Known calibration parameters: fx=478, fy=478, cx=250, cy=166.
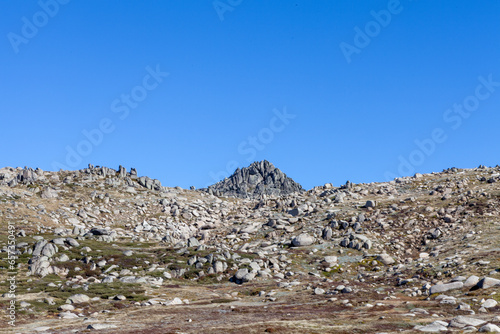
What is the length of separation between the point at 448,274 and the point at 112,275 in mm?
35427

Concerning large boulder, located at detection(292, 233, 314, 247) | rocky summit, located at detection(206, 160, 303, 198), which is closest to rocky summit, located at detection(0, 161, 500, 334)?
large boulder, located at detection(292, 233, 314, 247)

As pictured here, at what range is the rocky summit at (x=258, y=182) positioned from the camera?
169375 millimetres

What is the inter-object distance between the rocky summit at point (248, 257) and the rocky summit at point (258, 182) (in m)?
63.3

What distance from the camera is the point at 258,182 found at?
175125mm

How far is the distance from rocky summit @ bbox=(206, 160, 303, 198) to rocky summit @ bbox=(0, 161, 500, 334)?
63342 mm

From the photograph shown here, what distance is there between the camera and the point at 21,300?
41.4 m

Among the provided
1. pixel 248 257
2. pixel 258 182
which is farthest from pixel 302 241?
pixel 258 182

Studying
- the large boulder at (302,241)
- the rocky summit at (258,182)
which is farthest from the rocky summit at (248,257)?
the rocky summit at (258,182)

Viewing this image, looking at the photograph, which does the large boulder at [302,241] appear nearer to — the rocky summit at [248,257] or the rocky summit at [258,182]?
the rocky summit at [248,257]

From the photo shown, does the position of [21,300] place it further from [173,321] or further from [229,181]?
[229,181]

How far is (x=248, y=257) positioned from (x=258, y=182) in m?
114

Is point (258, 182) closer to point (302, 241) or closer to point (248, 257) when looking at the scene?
point (302, 241)

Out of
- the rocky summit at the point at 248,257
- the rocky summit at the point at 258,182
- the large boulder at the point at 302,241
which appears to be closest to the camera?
the rocky summit at the point at 248,257

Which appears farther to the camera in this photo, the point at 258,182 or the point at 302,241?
the point at 258,182
